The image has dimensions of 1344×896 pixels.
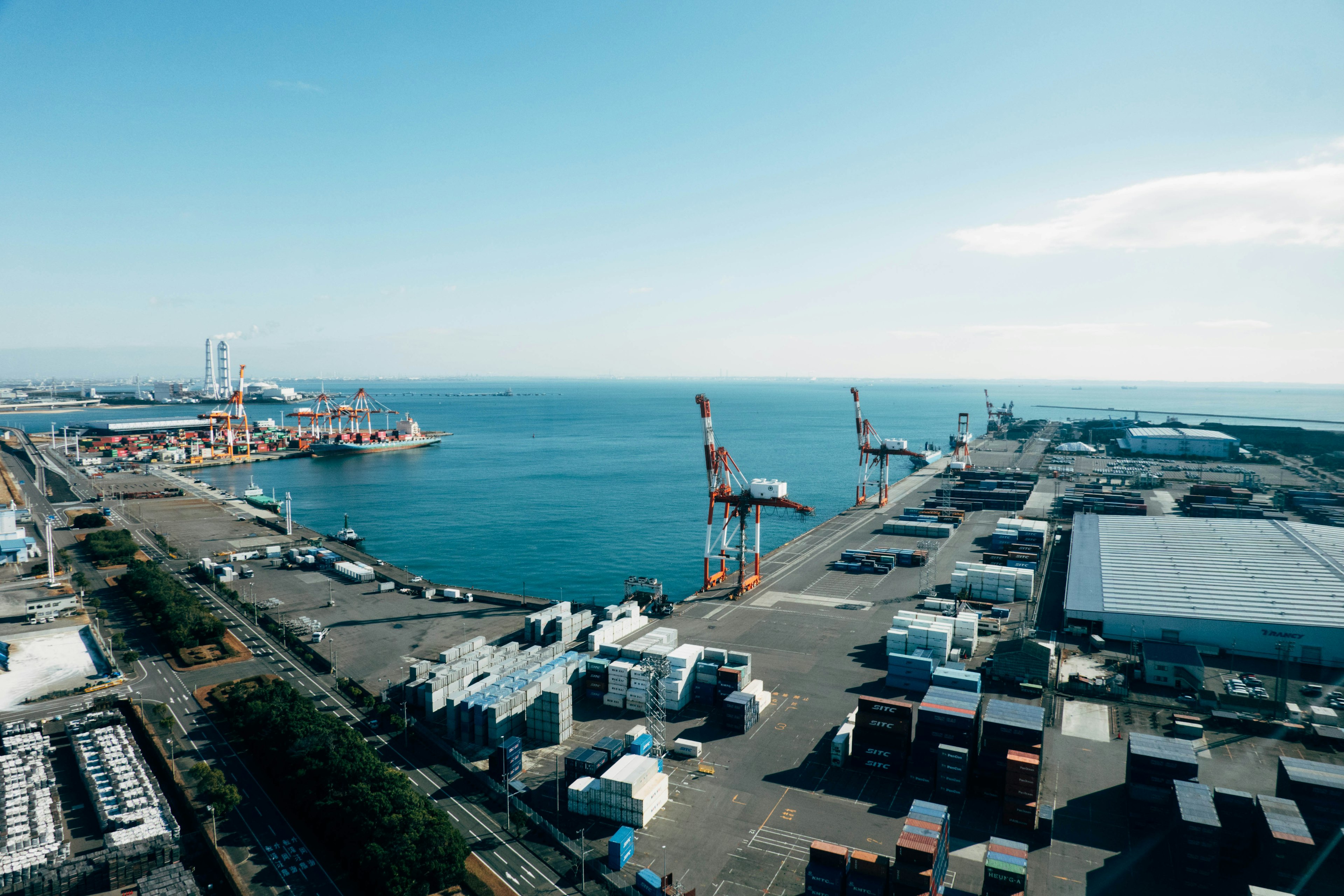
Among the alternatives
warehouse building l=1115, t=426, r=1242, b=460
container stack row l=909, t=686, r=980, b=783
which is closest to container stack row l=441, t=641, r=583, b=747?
container stack row l=909, t=686, r=980, b=783

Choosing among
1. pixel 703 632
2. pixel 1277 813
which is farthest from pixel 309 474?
pixel 1277 813

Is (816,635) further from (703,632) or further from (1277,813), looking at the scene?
(1277,813)

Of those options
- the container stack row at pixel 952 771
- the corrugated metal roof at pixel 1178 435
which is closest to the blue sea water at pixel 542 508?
the container stack row at pixel 952 771

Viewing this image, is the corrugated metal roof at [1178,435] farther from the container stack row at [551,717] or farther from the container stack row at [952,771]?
the container stack row at [551,717]

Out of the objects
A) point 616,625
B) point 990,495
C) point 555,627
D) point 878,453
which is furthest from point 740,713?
point 990,495

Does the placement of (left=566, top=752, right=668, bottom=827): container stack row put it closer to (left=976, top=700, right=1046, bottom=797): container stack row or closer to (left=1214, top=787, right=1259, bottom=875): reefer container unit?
(left=976, top=700, right=1046, bottom=797): container stack row

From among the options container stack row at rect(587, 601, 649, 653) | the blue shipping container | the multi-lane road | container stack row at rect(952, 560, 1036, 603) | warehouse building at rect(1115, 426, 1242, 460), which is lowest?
the multi-lane road
